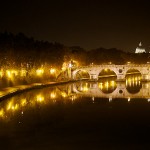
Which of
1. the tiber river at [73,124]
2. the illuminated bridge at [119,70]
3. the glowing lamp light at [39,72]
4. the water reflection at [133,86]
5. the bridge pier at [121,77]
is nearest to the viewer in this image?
the tiber river at [73,124]

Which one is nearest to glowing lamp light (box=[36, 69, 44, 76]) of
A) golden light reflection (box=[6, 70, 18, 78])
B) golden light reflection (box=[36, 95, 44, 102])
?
golden light reflection (box=[6, 70, 18, 78])

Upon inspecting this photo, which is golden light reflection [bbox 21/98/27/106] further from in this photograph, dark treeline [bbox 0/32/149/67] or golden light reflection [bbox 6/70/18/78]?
golden light reflection [bbox 6/70/18/78]

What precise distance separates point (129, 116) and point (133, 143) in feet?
32.3

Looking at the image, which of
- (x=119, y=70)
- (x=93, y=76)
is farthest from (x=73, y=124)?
(x=119, y=70)

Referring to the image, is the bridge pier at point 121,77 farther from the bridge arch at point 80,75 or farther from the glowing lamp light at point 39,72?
the glowing lamp light at point 39,72

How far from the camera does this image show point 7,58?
180ft

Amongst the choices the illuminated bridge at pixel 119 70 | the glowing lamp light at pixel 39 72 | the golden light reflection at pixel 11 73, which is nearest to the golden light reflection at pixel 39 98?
the golden light reflection at pixel 11 73

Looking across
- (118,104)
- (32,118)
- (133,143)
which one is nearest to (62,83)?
(118,104)

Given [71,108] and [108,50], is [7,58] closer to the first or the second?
[71,108]

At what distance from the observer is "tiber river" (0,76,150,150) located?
21.6 meters

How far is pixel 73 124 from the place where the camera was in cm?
2791

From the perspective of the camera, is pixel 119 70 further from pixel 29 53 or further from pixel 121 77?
pixel 29 53

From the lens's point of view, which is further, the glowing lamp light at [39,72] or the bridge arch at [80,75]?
the bridge arch at [80,75]

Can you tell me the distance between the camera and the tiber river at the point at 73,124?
21594mm
